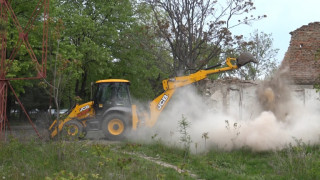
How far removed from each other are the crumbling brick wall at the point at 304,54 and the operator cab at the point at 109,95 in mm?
8069

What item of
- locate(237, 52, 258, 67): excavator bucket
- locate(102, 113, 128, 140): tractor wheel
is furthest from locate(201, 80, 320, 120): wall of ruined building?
locate(102, 113, 128, 140): tractor wheel

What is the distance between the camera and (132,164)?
31.4 ft

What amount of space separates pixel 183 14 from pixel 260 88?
9.05m

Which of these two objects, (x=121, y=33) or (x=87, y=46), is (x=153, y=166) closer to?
(x=87, y=46)

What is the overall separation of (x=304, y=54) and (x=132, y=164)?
12622 millimetres

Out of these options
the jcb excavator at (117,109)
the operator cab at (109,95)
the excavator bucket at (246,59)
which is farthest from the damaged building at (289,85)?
the operator cab at (109,95)

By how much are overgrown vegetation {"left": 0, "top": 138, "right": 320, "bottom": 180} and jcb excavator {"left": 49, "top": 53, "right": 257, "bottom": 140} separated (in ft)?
12.9

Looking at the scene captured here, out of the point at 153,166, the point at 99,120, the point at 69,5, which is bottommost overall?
the point at 153,166

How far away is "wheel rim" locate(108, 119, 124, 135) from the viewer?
16.5m

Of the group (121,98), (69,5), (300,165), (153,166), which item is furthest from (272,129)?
(69,5)

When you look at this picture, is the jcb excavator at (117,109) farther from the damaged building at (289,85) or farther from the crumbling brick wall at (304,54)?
the crumbling brick wall at (304,54)

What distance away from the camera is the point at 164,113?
56.2 feet

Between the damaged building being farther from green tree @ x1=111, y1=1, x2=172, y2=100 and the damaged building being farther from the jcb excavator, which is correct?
green tree @ x1=111, y1=1, x2=172, y2=100

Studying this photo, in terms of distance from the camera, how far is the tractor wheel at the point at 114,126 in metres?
16.4
